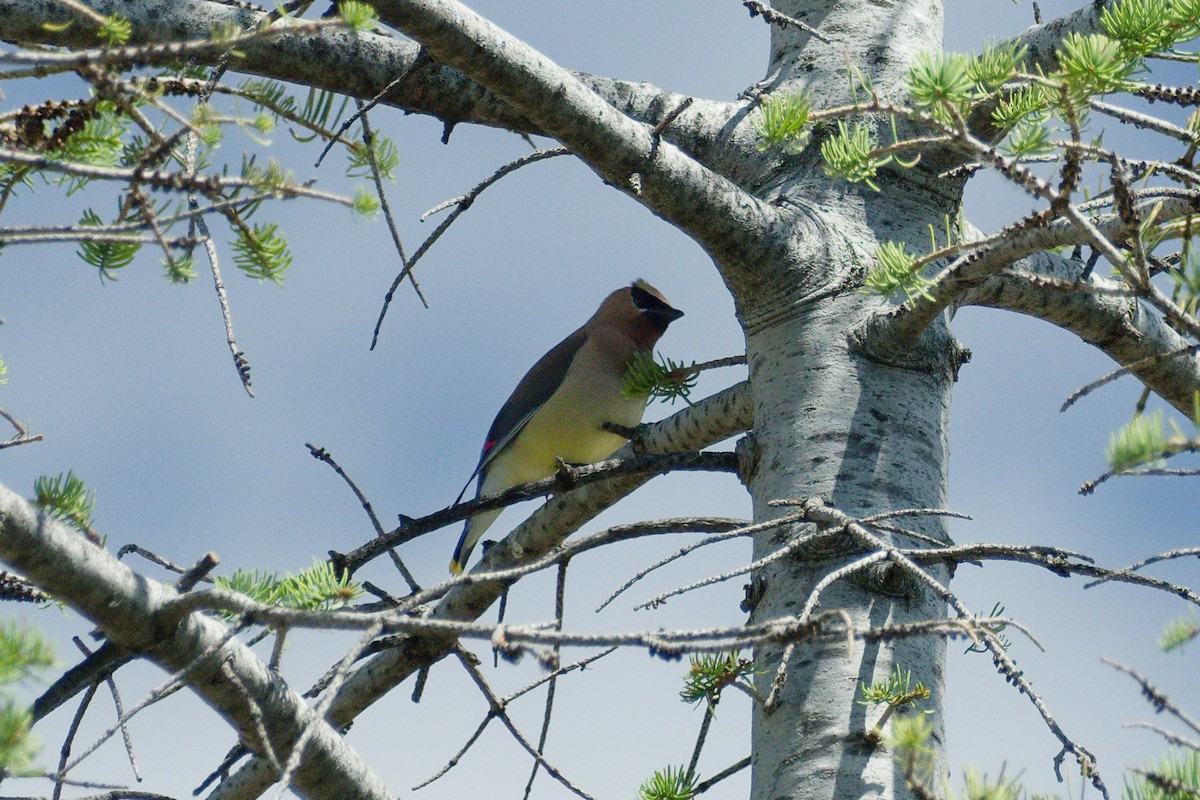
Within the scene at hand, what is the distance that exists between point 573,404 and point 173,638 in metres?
3.94

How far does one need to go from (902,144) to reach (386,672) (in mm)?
2036

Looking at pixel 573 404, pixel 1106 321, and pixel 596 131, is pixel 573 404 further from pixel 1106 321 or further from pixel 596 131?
pixel 596 131

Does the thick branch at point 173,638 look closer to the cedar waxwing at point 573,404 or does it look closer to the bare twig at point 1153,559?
the bare twig at point 1153,559

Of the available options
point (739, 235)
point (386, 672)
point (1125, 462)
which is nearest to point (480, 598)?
point (386, 672)

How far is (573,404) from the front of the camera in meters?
5.53

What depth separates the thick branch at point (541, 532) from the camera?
3.19m

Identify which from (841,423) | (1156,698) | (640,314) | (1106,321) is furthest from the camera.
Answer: (640,314)

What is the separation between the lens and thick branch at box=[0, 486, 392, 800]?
4.90 ft

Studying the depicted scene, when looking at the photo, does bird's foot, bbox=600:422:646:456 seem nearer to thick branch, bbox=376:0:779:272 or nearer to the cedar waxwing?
thick branch, bbox=376:0:779:272

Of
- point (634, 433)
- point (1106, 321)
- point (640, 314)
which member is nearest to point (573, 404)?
point (640, 314)

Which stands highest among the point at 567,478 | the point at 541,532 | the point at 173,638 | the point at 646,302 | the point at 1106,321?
the point at 646,302

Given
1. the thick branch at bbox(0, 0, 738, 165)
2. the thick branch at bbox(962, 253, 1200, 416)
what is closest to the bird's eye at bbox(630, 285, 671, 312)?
the thick branch at bbox(0, 0, 738, 165)

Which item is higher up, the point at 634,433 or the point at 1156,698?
the point at 634,433

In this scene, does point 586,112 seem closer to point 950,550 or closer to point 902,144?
point 902,144
